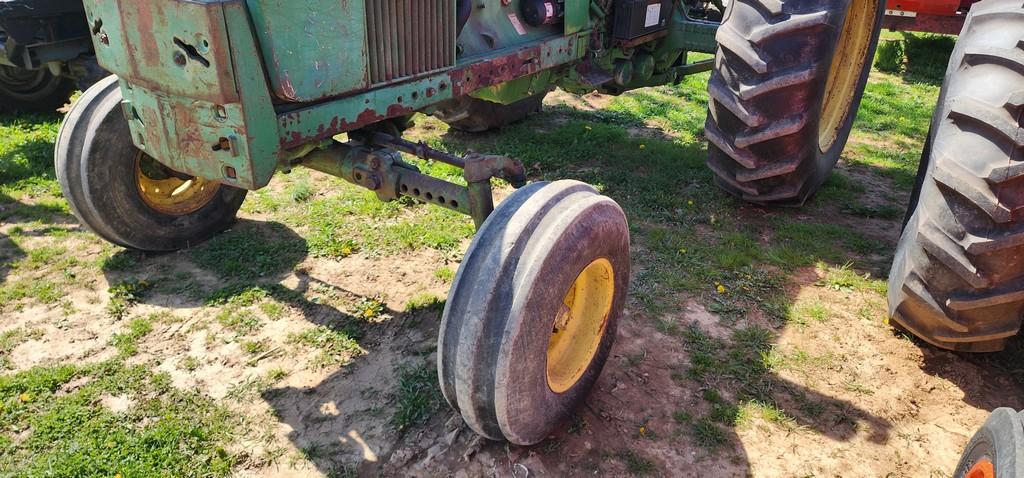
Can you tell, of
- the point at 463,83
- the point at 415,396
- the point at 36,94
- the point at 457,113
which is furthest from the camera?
the point at 36,94

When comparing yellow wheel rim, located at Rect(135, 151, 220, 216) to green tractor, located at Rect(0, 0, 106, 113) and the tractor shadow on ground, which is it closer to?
the tractor shadow on ground

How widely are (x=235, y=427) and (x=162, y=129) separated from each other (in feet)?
4.06

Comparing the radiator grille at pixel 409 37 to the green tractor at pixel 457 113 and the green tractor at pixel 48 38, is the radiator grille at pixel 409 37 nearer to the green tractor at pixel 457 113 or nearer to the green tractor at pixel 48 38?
the green tractor at pixel 457 113

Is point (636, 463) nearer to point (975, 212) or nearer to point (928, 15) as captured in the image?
point (975, 212)

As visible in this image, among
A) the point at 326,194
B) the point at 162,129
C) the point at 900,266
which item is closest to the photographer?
the point at 162,129

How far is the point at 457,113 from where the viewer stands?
4.92 m

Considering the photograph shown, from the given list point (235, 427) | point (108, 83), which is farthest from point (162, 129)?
point (108, 83)

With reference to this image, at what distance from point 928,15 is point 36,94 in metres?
8.71

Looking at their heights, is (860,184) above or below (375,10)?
below

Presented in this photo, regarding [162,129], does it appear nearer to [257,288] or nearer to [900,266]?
[257,288]

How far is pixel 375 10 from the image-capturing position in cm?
291

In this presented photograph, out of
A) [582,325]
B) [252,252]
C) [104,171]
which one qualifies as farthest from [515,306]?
[104,171]

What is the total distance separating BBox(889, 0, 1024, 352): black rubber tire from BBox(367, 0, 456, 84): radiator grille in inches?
86.1

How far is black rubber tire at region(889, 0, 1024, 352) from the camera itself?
9.29 ft
